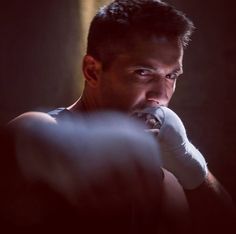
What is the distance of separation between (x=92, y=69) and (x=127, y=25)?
0.19 m

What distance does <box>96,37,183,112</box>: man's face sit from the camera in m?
1.53

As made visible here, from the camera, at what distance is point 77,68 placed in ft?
7.92

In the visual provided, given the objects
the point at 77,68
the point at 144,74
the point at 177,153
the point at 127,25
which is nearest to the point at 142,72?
the point at 144,74

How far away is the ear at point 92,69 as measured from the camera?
5.26 ft

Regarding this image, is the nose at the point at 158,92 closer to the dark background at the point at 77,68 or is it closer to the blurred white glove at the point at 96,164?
the blurred white glove at the point at 96,164

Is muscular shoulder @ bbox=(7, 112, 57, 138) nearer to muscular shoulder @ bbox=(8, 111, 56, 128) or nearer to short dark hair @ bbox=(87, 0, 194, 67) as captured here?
muscular shoulder @ bbox=(8, 111, 56, 128)

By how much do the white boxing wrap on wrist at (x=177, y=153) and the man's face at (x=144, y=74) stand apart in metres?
0.09

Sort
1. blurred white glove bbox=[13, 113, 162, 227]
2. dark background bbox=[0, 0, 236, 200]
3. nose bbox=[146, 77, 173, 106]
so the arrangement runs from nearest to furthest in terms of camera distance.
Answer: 1. blurred white glove bbox=[13, 113, 162, 227]
2. nose bbox=[146, 77, 173, 106]
3. dark background bbox=[0, 0, 236, 200]

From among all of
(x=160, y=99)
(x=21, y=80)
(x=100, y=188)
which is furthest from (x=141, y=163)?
(x=21, y=80)

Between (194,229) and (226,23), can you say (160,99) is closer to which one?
(194,229)

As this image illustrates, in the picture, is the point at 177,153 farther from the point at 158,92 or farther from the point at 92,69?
the point at 92,69

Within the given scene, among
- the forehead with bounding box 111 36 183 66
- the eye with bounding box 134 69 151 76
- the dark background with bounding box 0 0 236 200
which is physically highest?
the forehead with bounding box 111 36 183 66

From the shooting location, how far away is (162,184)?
1510 millimetres

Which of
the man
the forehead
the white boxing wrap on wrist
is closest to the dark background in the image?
the man
